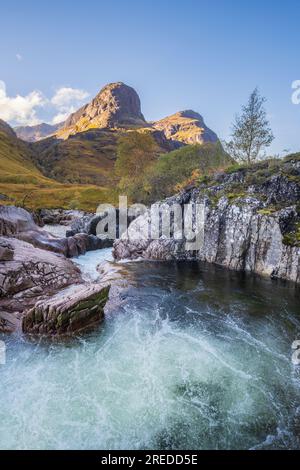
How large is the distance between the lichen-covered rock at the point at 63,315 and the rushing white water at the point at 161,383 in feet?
3.92

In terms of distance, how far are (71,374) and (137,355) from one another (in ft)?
13.6

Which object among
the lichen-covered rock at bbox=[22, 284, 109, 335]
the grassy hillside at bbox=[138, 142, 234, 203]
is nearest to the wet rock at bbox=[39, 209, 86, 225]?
the grassy hillside at bbox=[138, 142, 234, 203]

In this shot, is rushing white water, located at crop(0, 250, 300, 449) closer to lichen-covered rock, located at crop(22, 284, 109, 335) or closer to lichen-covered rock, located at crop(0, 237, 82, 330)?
lichen-covered rock, located at crop(22, 284, 109, 335)

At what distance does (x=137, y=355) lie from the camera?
749 inches

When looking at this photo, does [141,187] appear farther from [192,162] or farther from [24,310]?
[24,310]

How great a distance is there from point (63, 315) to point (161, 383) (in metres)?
8.71

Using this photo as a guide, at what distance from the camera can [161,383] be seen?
16.2 m

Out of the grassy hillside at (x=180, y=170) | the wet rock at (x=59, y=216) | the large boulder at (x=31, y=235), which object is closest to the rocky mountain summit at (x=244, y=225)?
the large boulder at (x=31, y=235)

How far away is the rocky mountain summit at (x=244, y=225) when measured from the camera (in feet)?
124

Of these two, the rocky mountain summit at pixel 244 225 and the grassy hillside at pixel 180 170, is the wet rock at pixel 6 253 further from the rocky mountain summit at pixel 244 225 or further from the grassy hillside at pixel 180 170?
the grassy hillside at pixel 180 170

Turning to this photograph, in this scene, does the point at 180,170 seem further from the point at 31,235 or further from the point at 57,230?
the point at 31,235

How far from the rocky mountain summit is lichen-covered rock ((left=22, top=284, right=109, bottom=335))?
75.5 ft

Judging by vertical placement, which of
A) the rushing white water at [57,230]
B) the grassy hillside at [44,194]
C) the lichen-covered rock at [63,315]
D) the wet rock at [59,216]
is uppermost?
the grassy hillside at [44,194]

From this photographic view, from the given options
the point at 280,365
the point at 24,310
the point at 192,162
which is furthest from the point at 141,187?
the point at 280,365
